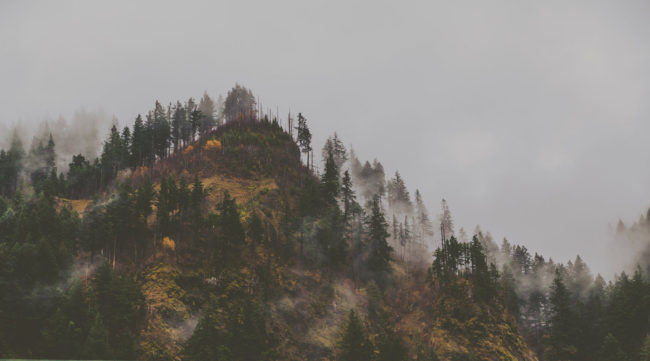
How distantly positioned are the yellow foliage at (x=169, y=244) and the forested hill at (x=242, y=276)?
0.65 m

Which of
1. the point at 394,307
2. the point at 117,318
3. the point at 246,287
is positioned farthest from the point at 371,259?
the point at 117,318

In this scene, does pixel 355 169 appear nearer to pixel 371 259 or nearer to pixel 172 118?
pixel 371 259

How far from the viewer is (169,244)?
6122cm

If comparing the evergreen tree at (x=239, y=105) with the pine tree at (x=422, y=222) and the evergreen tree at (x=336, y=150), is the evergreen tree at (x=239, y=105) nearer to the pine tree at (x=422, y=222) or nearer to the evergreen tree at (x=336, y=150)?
the evergreen tree at (x=336, y=150)

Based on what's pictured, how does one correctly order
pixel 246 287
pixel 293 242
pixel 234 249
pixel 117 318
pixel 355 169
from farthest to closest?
1. pixel 355 169
2. pixel 293 242
3. pixel 234 249
4. pixel 246 287
5. pixel 117 318

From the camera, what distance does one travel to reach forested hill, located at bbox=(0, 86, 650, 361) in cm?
4434

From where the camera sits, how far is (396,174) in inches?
4916

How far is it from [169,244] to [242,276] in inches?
535

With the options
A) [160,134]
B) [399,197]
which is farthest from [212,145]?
[399,197]

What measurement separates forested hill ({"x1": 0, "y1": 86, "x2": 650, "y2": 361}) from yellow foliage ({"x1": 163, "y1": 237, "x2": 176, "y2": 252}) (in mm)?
647

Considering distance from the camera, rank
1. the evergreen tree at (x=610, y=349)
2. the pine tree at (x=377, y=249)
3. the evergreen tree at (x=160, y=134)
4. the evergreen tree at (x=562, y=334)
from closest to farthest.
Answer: the evergreen tree at (x=610, y=349) < the evergreen tree at (x=562, y=334) < the pine tree at (x=377, y=249) < the evergreen tree at (x=160, y=134)

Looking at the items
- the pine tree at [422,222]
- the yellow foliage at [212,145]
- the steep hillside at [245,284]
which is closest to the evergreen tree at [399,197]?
the pine tree at [422,222]

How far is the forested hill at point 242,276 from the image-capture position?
44.3m

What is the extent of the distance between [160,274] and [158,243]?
727 cm
